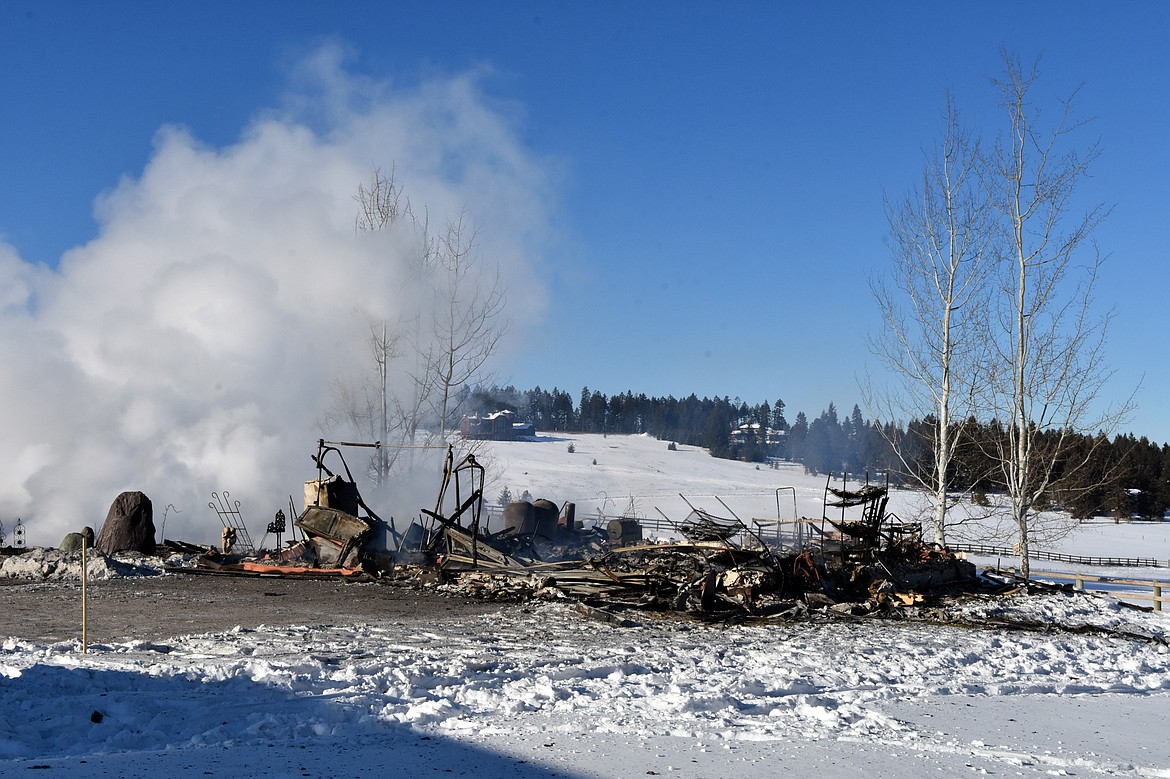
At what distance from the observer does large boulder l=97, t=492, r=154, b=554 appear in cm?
2197

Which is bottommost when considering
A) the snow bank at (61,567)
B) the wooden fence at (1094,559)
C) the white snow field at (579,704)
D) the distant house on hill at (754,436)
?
the wooden fence at (1094,559)

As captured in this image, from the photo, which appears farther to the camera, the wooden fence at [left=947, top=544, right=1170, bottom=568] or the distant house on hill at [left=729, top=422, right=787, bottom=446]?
the distant house on hill at [left=729, top=422, right=787, bottom=446]

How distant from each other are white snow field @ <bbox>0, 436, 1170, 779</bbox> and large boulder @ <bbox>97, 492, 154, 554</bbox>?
13.9 meters

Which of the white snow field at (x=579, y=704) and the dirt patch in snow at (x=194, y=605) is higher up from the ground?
the white snow field at (x=579, y=704)

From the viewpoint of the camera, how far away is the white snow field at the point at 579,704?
5.10 m

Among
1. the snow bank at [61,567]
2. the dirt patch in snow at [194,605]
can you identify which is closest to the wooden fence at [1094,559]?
the dirt patch in snow at [194,605]

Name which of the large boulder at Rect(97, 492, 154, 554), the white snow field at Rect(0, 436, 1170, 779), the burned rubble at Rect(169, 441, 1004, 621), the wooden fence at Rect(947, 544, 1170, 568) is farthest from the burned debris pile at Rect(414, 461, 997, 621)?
the wooden fence at Rect(947, 544, 1170, 568)

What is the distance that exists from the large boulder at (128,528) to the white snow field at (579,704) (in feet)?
45.5

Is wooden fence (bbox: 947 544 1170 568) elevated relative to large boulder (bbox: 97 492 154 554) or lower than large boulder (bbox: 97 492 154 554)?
lower

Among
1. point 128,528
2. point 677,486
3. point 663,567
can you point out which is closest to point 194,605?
point 663,567

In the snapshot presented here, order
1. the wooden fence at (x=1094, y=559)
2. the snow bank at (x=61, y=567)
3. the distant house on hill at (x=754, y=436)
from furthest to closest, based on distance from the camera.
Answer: the distant house on hill at (x=754, y=436), the wooden fence at (x=1094, y=559), the snow bank at (x=61, y=567)

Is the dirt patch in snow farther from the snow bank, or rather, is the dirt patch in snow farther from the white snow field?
the white snow field

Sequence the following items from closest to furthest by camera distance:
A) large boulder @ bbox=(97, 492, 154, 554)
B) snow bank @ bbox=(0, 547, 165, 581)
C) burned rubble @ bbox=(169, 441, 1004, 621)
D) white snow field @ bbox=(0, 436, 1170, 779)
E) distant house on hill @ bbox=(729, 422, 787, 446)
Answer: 1. white snow field @ bbox=(0, 436, 1170, 779)
2. burned rubble @ bbox=(169, 441, 1004, 621)
3. snow bank @ bbox=(0, 547, 165, 581)
4. large boulder @ bbox=(97, 492, 154, 554)
5. distant house on hill @ bbox=(729, 422, 787, 446)

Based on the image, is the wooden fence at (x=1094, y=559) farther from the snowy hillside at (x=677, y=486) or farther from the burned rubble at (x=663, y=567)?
the burned rubble at (x=663, y=567)
